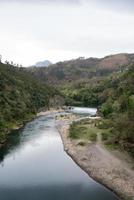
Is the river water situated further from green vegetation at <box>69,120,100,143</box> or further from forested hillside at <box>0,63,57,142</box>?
forested hillside at <box>0,63,57,142</box>

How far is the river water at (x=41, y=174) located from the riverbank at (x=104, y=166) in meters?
1.26

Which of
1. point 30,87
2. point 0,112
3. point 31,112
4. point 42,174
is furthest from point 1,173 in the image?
point 30,87

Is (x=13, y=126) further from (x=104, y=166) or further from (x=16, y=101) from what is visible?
(x=104, y=166)

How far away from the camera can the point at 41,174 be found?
5878cm

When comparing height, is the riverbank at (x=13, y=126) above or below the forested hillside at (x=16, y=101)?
below

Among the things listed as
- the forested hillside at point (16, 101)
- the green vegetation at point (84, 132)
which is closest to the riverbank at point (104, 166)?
the green vegetation at point (84, 132)

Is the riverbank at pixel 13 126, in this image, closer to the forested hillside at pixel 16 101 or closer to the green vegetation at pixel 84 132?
the forested hillside at pixel 16 101

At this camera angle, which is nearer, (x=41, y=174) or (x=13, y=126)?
(x=41, y=174)

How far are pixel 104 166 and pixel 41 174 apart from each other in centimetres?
1187

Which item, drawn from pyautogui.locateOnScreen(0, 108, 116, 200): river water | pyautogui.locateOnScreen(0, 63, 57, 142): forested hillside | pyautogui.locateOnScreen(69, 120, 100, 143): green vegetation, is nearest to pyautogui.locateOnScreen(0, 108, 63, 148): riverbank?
pyautogui.locateOnScreen(0, 63, 57, 142): forested hillside

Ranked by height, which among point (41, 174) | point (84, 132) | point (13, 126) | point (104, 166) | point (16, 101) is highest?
point (16, 101)

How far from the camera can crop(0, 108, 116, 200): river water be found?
4972 cm

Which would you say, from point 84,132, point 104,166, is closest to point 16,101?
point 84,132

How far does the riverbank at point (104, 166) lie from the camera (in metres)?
52.2
